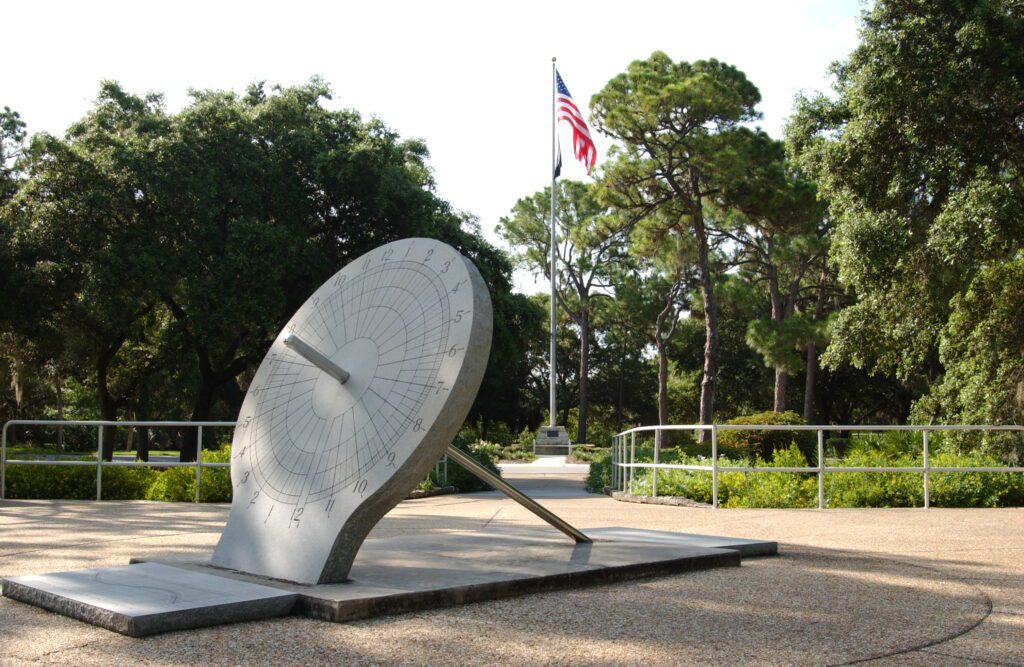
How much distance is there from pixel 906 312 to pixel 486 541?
12635mm

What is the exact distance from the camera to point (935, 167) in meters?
14.6

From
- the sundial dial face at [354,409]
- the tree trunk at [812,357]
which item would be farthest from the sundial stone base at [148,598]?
the tree trunk at [812,357]

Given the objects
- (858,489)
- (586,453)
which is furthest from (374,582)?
(586,453)

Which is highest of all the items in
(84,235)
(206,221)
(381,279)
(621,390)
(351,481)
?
(206,221)

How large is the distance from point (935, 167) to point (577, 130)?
43.2 feet

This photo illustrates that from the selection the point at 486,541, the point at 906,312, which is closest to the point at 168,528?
the point at 486,541

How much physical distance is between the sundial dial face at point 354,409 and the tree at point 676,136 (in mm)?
23138

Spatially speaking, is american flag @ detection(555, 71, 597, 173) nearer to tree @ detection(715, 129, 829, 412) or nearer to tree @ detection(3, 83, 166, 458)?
tree @ detection(715, 129, 829, 412)

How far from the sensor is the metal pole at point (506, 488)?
5.76m

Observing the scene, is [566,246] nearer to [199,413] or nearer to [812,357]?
[812,357]

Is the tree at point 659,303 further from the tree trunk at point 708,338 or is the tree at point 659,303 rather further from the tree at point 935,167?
the tree at point 935,167

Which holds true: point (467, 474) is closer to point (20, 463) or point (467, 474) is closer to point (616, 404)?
point (20, 463)

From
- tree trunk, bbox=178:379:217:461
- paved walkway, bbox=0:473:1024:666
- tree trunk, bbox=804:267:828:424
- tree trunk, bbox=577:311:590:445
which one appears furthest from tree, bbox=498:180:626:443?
paved walkway, bbox=0:473:1024:666

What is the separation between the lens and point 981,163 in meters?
14.3
